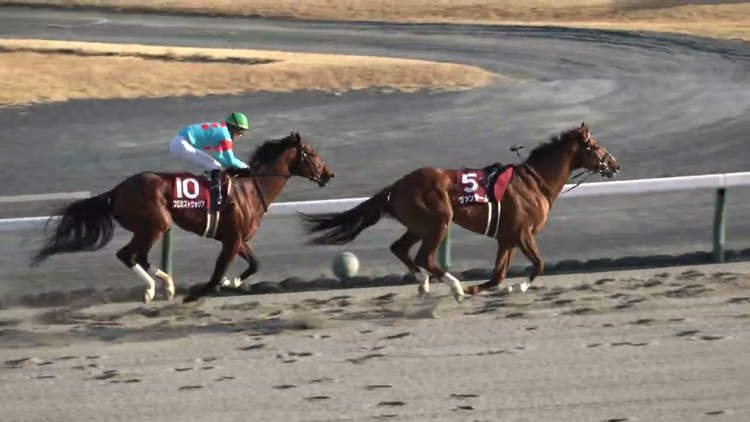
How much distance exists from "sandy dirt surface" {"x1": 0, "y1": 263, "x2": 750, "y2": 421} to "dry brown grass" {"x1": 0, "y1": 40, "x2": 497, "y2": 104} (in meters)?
13.2

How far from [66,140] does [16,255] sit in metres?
7.81

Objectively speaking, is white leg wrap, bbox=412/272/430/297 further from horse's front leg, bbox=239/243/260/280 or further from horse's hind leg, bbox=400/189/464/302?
horse's front leg, bbox=239/243/260/280

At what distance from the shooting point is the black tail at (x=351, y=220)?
1225cm

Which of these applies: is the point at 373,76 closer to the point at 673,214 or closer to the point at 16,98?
the point at 16,98

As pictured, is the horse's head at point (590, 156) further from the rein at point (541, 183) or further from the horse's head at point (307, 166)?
the horse's head at point (307, 166)

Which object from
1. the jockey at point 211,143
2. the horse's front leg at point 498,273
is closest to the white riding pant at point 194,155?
the jockey at point 211,143

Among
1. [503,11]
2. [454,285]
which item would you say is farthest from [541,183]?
[503,11]

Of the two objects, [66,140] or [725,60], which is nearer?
[66,140]

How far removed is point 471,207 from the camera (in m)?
12.0

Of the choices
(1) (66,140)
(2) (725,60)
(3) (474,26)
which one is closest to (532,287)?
(1) (66,140)

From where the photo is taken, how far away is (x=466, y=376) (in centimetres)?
972

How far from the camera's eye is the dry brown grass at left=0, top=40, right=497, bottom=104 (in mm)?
25234

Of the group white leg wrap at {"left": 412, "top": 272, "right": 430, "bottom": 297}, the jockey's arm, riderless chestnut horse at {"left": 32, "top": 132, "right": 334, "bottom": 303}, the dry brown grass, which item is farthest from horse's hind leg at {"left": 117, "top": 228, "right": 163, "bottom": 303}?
the dry brown grass

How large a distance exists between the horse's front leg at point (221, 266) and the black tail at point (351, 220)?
69cm
